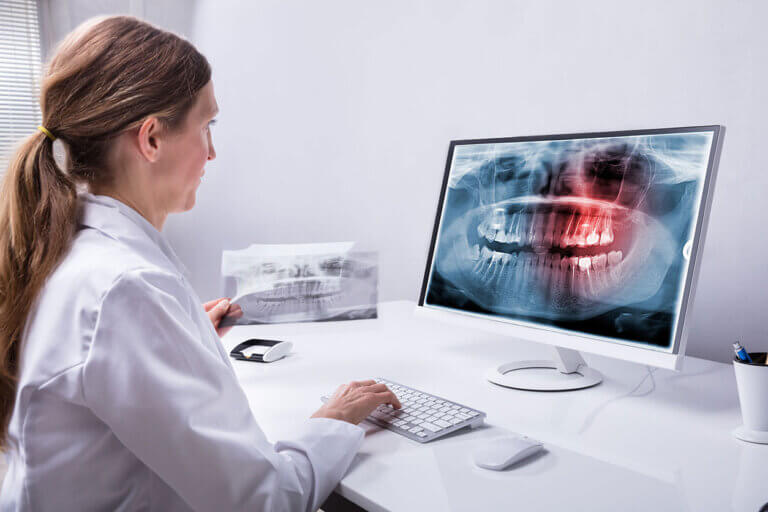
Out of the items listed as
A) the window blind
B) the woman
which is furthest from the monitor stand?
the window blind

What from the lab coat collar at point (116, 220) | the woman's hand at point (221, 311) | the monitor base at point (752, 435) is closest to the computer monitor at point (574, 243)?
the monitor base at point (752, 435)

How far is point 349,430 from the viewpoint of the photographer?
84 centimetres

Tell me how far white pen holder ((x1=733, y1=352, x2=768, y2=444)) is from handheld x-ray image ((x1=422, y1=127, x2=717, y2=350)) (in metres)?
0.11

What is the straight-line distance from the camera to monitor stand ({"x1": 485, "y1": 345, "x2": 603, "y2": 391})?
1.10 metres

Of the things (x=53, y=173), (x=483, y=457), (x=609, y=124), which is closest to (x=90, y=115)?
(x=53, y=173)

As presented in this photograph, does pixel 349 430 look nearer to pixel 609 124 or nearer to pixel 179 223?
pixel 609 124

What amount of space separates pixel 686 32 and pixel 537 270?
0.67 metres

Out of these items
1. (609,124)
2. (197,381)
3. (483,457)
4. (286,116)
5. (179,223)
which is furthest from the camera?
(179,223)

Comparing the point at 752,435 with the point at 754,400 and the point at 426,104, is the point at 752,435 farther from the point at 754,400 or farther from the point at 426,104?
the point at 426,104

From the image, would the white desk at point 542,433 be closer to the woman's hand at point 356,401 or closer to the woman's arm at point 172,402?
the woman's hand at point 356,401

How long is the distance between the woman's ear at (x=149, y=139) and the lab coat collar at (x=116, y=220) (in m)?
0.08

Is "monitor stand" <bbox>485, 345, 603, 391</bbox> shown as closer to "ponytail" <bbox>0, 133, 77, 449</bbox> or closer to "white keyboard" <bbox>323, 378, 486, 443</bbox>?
"white keyboard" <bbox>323, 378, 486, 443</bbox>

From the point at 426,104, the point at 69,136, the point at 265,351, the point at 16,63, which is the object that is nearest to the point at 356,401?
the point at 265,351

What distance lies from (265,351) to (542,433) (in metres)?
0.66
